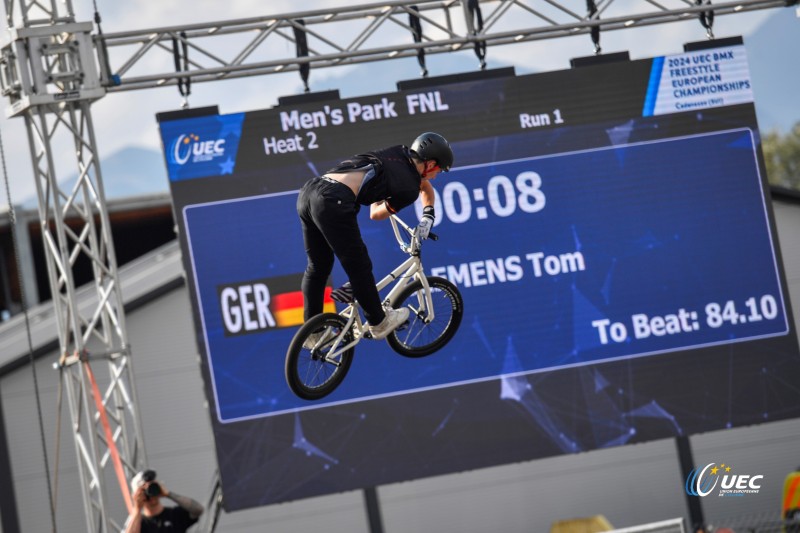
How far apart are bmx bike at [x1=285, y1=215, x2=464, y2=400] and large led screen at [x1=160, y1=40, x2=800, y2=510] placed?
1.10 meters

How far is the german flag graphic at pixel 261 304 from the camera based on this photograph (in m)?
9.74

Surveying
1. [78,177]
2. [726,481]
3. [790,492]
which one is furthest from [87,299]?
[790,492]

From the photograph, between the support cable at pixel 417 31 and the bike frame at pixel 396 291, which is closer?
the bike frame at pixel 396 291

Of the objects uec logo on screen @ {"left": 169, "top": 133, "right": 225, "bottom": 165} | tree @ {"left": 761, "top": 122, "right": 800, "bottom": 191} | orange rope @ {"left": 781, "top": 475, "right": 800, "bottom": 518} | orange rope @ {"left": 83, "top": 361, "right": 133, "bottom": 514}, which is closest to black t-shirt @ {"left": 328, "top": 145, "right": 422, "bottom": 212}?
uec logo on screen @ {"left": 169, "top": 133, "right": 225, "bottom": 165}

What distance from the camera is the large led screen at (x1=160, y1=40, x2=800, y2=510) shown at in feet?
32.0

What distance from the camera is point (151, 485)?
27.3 feet

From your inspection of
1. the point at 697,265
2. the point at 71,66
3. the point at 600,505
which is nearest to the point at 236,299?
the point at 71,66

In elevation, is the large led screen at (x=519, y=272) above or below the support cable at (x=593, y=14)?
below

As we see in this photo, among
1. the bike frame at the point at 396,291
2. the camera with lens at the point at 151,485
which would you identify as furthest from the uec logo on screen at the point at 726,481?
the camera with lens at the point at 151,485

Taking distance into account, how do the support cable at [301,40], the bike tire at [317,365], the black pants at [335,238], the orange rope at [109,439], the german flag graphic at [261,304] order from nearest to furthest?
the black pants at [335,238]
the bike tire at [317,365]
the orange rope at [109,439]
the german flag graphic at [261,304]
the support cable at [301,40]

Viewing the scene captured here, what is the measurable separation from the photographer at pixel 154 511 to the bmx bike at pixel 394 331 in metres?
1.25

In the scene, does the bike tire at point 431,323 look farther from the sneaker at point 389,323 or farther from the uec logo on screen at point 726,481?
the uec logo on screen at point 726,481

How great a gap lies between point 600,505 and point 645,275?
3.78m

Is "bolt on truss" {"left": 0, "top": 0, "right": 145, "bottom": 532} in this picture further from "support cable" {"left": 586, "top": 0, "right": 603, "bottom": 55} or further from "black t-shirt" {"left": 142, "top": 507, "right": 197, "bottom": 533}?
"support cable" {"left": 586, "top": 0, "right": 603, "bottom": 55}
